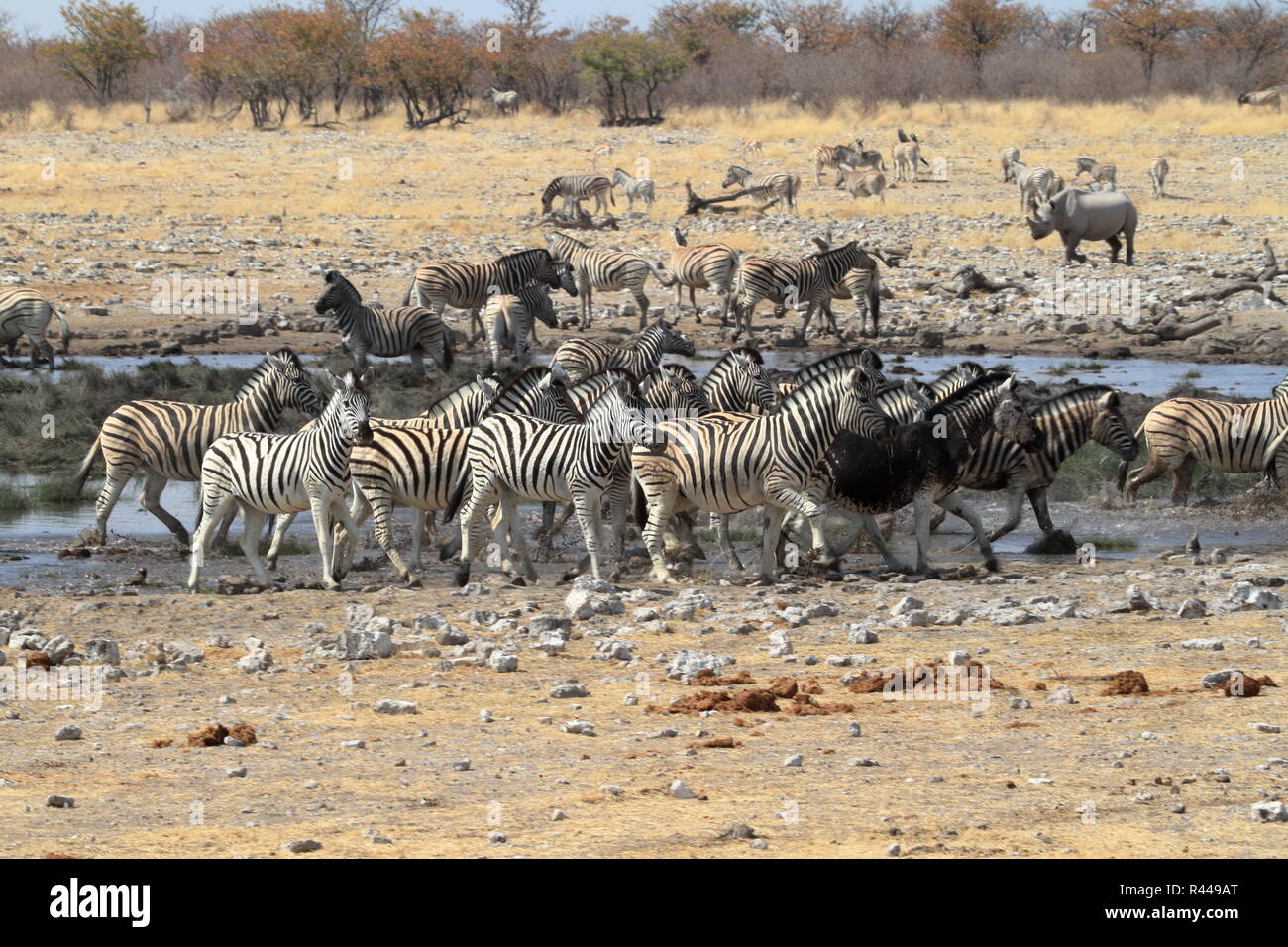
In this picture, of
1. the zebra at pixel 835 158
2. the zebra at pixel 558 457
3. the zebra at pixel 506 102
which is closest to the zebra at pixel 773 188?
the zebra at pixel 835 158

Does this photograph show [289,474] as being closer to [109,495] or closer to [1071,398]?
[109,495]

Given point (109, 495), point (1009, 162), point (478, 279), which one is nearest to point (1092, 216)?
point (1009, 162)

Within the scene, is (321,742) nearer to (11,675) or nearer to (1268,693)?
(11,675)

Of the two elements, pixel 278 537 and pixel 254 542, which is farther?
pixel 278 537

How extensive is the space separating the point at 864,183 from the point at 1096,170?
4.60m

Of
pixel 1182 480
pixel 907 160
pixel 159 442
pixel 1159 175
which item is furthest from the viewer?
pixel 907 160

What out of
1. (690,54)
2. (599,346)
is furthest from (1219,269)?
(690,54)

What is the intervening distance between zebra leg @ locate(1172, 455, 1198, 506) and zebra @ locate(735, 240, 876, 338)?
9041 mm

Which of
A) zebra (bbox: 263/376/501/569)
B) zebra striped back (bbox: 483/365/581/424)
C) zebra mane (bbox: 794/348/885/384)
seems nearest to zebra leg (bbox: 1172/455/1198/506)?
zebra mane (bbox: 794/348/885/384)

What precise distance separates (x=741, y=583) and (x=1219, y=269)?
680 inches

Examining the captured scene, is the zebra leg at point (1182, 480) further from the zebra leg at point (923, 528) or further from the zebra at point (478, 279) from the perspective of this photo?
the zebra at point (478, 279)

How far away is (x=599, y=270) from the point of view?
78.5ft

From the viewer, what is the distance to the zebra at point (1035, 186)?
30.7 metres

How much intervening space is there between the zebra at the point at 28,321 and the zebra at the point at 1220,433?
12.8m
